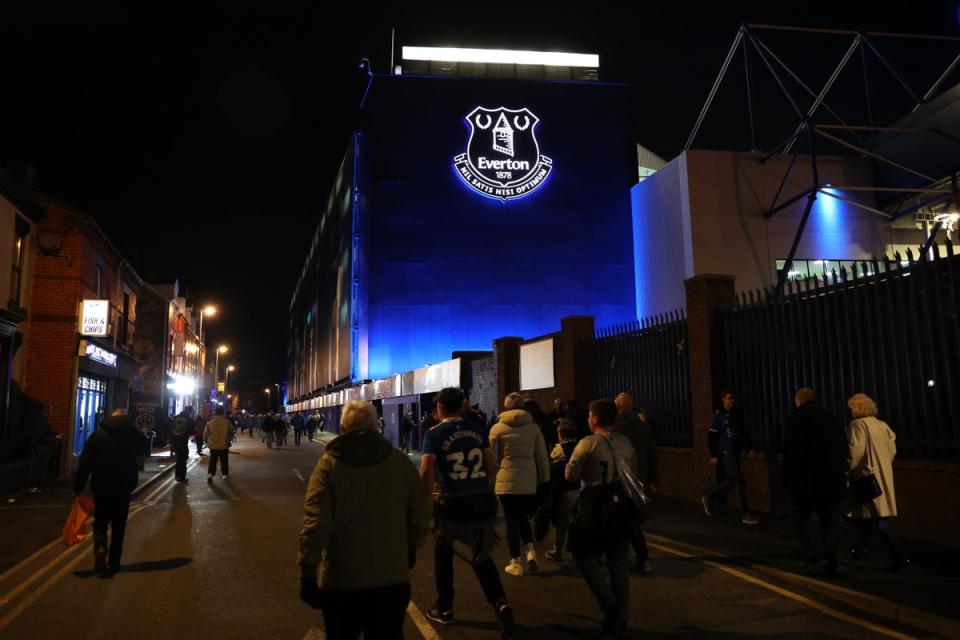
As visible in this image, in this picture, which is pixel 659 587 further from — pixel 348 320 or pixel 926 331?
pixel 348 320

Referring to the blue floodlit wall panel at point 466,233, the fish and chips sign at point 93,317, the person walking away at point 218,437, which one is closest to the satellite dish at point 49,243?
the fish and chips sign at point 93,317

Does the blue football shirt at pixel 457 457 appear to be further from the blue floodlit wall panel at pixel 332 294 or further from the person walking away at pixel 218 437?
the blue floodlit wall panel at pixel 332 294

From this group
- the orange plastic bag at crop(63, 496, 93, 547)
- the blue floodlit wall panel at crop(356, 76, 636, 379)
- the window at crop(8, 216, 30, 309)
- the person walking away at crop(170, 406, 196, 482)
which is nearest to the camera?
the orange plastic bag at crop(63, 496, 93, 547)

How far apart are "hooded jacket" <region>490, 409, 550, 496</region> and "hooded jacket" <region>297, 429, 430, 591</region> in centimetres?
303

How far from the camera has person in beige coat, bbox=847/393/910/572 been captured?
22.5 feet

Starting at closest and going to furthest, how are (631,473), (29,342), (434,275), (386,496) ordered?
1. (386,496)
2. (631,473)
3. (29,342)
4. (434,275)

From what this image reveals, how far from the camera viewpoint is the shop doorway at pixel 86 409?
787 inches

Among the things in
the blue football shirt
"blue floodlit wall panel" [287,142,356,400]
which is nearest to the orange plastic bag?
the blue football shirt

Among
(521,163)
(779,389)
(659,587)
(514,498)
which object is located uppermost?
(521,163)

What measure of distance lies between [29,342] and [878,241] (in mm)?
34048

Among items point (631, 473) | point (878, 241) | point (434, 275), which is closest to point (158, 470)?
point (631, 473)

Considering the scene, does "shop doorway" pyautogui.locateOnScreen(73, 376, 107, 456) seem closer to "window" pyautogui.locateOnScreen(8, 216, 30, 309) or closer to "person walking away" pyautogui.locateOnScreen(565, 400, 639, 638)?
"window" pyautogui.locateOnScreen(8, 216, 30, 309)

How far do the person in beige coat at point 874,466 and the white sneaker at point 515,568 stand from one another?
10.9 ft

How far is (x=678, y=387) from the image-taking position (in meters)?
13.4
